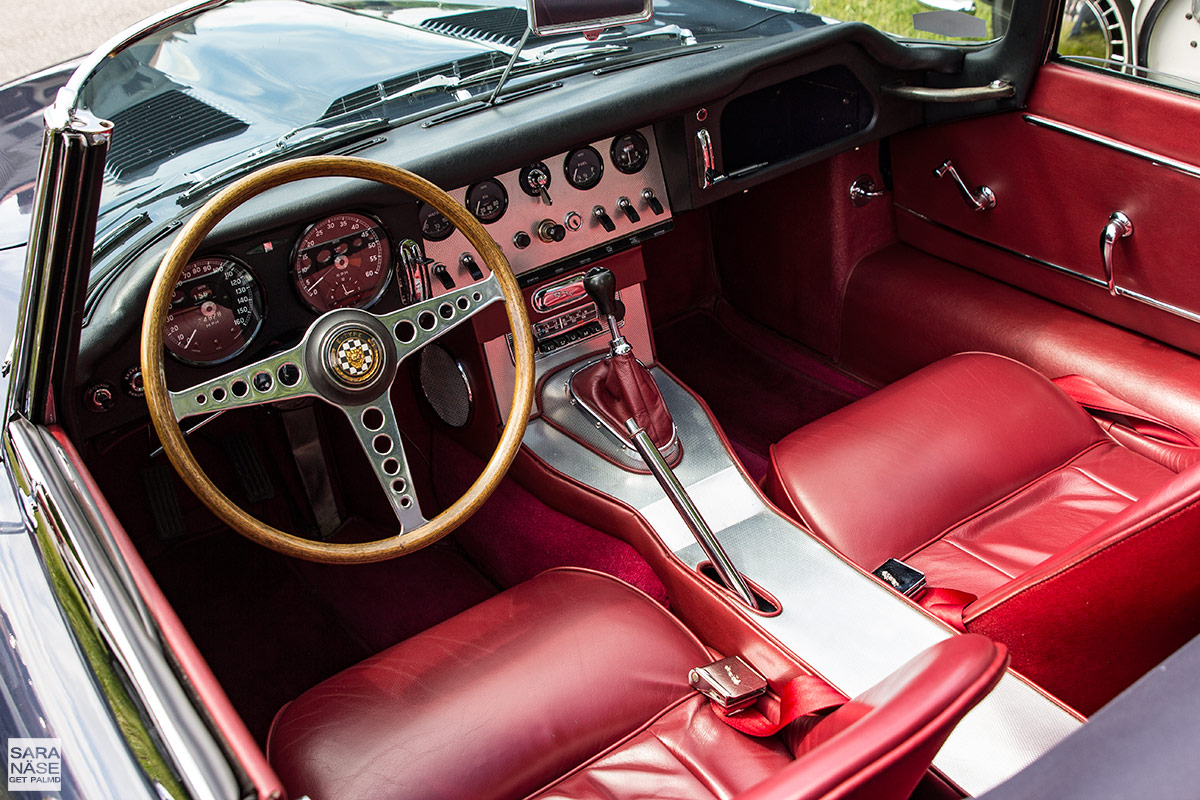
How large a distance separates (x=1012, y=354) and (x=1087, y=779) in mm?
1802

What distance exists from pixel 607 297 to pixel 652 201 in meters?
0.41

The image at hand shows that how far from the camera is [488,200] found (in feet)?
7.02

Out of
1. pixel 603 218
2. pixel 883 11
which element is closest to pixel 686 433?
pixel 603 218

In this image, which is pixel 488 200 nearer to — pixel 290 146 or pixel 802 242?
pixel 290 146

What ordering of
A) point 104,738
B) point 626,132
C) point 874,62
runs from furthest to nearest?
point 874,62 → point 626,132 → point 104,738

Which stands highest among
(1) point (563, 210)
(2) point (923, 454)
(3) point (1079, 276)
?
(1) point (563, 210)

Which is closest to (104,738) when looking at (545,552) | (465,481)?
(545,552)

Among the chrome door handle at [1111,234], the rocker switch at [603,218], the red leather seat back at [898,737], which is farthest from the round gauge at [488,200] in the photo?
the red leather seat back at [898,737]

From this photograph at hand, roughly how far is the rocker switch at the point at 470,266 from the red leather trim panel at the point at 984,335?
1.15 meters

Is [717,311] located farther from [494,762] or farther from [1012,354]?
[494,762]

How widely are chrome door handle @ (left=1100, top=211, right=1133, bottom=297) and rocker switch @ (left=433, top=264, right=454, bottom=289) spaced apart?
4.84 ft

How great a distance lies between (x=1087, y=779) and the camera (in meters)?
0.73

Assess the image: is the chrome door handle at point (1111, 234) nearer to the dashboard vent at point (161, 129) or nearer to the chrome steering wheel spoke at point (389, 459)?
the chrome steering wheel spoke at point (389, 459)

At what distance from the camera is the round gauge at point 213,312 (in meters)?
1.73
